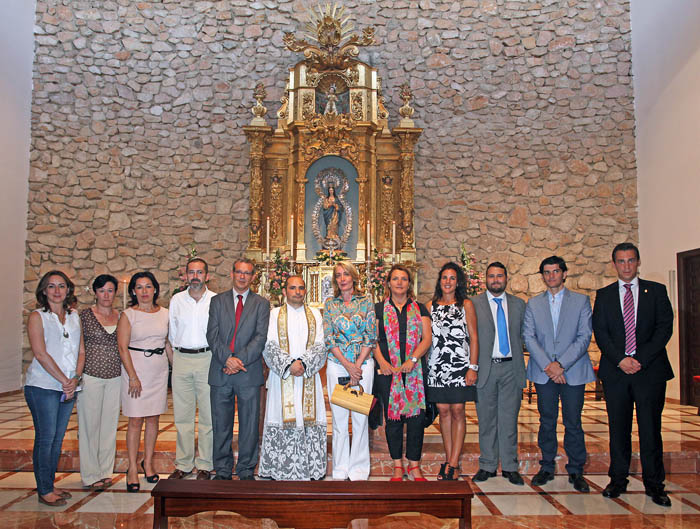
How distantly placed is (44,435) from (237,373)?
1.18 meters

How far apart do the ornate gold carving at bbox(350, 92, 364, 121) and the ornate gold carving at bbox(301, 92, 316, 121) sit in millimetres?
534

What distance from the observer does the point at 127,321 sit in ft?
11.8

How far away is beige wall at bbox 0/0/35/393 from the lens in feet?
23.2

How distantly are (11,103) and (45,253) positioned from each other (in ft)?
6.65

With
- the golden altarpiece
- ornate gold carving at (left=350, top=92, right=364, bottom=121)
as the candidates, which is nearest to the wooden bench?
the golden altarpiece

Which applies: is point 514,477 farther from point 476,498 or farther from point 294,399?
point 294,399

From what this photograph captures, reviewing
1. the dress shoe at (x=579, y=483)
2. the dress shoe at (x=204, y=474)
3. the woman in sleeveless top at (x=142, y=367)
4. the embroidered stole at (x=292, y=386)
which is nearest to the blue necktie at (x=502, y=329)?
the dress shoe at (x=579, y=483)

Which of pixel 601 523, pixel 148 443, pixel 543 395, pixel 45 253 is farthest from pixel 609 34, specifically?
pixel 45 253

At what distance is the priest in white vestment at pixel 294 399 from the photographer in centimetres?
354

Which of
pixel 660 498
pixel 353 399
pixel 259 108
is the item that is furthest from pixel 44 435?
pixel 259 108

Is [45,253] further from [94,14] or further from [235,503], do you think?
[235,503]

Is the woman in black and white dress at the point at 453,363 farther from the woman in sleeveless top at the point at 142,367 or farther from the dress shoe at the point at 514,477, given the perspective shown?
the woman in sleeveless top at the point at 142,367

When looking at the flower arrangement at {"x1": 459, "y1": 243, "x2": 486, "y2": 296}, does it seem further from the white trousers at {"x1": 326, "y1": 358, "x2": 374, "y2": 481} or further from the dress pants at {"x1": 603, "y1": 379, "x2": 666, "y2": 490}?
the white trousers at {"x1": 326, "y1": 358, "x2": 374, "y2": 481}

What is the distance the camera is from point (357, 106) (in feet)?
24.5
